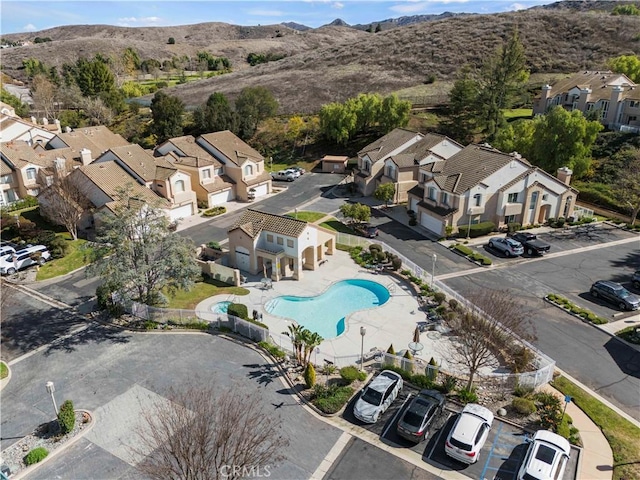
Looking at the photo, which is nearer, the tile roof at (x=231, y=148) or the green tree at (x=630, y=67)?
the tile roof at (x=231, y=148)

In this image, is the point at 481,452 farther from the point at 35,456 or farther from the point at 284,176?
the point at 284,176

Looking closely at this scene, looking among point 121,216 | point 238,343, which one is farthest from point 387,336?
point 121,216

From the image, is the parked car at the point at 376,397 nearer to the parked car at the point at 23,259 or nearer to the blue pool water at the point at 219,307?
the blue pool water at the point at 219,307

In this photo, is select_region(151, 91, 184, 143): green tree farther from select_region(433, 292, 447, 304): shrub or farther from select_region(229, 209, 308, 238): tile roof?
select_region(433, 292, 447, 304): shrub

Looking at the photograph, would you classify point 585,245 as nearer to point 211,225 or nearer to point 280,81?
point 211,225

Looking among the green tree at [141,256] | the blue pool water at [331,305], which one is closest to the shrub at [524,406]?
the blue pool water at [331,305]

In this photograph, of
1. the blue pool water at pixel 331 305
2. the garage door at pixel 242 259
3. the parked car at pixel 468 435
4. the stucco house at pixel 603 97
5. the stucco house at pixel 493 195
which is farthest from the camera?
the stucco house at pixel 603 97
